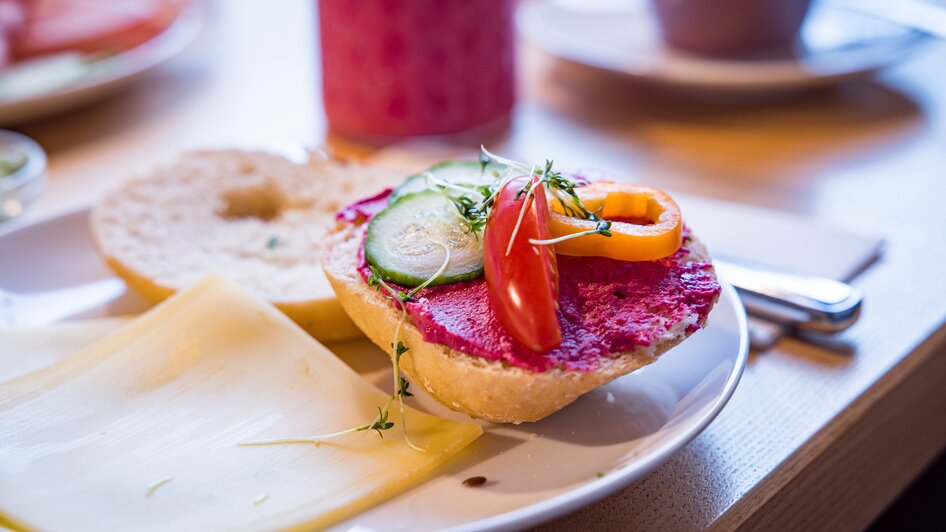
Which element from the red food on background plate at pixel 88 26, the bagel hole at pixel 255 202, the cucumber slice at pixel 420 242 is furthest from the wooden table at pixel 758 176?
the bagel hole at pixel 255 202

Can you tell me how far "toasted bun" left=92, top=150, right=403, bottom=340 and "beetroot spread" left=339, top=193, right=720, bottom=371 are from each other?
1.33 feet

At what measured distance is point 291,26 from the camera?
4402 mm

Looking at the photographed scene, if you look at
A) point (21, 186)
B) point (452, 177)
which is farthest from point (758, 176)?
point (21, 186)

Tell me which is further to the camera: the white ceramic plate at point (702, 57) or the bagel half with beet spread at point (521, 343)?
the white ceramic plate at point (702, 57)

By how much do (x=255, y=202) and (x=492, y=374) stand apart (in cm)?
115

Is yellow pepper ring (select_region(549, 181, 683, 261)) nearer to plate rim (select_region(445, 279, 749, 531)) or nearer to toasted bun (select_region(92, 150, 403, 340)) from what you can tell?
plate rim (select_region(445, 279, 749, 531))

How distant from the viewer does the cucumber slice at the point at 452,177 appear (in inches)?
69.6

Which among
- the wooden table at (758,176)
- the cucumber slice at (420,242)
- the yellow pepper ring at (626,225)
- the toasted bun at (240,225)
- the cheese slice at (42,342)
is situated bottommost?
the wooden table at (758,176)

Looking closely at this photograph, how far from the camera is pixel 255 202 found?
7.53ft

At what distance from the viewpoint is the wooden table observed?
1.60 m

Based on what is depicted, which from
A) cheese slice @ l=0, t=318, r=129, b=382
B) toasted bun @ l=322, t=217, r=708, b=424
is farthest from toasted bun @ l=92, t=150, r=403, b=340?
toasted bun @ l=322, t=217, r=708, b=424

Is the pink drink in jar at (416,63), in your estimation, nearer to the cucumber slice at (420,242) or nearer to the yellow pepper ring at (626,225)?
the cucumber slice at (420,242)

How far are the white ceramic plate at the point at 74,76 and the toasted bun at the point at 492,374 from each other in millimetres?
1946

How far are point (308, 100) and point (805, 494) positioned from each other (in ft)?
8.07
